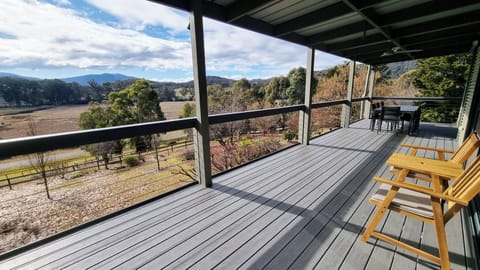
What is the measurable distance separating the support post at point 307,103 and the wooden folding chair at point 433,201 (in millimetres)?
2992

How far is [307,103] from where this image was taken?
4.60 metres

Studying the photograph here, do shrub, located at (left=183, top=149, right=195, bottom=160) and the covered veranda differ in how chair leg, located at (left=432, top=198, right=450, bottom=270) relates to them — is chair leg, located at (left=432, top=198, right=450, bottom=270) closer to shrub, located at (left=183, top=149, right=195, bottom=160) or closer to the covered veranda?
the covered veranda

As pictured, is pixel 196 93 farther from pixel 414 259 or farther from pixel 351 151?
pixel 351 151

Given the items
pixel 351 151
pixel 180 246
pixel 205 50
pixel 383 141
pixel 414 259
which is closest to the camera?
pixel 414 259

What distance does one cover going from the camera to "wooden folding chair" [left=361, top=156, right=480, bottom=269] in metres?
→ 1.25

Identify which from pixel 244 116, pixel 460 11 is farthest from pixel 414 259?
pixel 460 11

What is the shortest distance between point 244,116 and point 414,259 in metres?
2.50

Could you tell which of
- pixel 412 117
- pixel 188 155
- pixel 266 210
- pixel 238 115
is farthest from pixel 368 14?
pixel 188 155

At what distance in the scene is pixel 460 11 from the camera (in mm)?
3123

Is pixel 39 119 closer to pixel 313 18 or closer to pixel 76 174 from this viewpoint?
pixel 313 18

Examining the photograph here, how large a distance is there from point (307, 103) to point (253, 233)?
11.8 ft

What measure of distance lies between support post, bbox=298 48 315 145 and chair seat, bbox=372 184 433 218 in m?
2.99

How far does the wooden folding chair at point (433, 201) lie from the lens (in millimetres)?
1250

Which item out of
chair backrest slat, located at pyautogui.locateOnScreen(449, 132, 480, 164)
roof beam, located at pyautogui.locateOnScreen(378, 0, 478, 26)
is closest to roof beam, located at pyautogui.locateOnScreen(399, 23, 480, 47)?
roof beam, located at pyautogui.locateOnScreen(378, 0, 478, 26)
